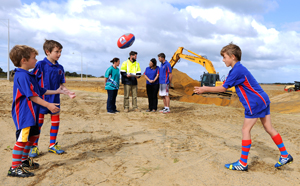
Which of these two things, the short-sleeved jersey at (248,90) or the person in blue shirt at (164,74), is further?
the person in blue shirt at (164,74)

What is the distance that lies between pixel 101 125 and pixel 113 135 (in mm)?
1224

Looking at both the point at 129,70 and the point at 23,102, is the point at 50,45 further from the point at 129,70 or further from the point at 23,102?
the point at 129,70

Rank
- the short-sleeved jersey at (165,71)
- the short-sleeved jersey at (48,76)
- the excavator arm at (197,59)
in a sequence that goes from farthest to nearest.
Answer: the excavator arm at (197,59)
the short-sleeved jersey at (165,71)
the short-sleeved jersey at (48,76)

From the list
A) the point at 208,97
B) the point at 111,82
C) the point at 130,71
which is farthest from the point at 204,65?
the point at 111,82

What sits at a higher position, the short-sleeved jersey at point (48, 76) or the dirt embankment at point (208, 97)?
the short-sleeved jersey at point (48, 76)

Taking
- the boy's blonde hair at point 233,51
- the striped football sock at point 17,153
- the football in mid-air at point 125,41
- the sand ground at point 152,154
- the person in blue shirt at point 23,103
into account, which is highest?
the football in mid-air at point 125,41

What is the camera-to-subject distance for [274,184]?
9.73 ft

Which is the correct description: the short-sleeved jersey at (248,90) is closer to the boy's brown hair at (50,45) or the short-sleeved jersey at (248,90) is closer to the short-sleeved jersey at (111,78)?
the boy's brown hair at (50,45)

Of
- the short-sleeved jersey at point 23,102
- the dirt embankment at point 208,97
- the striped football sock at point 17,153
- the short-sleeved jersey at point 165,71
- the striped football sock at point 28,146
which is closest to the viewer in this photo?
the short-sleeved jersey at point 23,102

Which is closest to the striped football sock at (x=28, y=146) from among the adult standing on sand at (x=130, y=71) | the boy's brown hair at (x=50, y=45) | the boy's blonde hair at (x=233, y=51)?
the boy's brown hair at (x=50, y=45)

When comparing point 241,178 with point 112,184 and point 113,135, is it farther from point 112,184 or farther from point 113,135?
point 113,135

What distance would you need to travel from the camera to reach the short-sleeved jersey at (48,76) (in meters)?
3.82

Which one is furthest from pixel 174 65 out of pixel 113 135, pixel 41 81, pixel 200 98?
pixel 41 81

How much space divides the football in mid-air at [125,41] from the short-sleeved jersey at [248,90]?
6.16 meters
